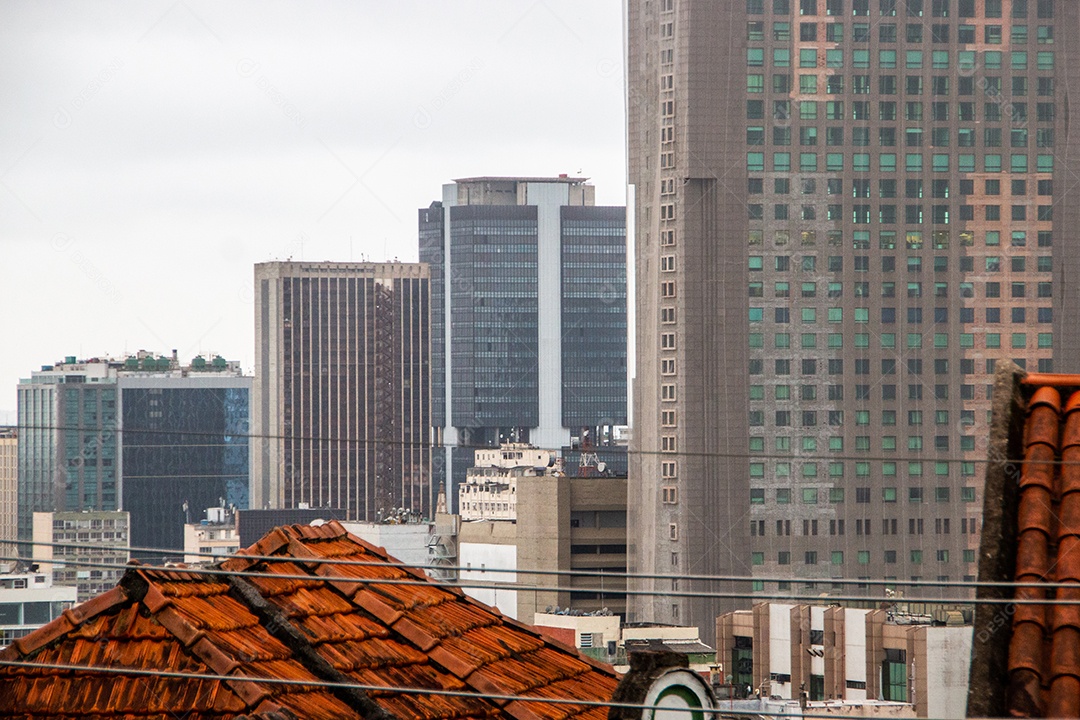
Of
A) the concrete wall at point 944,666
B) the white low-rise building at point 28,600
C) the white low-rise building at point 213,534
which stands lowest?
the white low-rise building at point 213,534

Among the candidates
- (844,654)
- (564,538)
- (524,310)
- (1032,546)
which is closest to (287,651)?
(1032,546)

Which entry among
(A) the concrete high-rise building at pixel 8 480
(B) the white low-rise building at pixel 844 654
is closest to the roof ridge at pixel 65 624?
(B) the white low-rise building at pixel 844 654

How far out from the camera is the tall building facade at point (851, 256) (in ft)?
281

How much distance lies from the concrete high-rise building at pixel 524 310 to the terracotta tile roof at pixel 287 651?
16373 centimetres

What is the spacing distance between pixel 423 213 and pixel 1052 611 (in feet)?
579

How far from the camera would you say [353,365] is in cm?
18275

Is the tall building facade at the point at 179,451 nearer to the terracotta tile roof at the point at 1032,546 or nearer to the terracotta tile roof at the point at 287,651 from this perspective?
the terracotta tile roof at the point at 287,651

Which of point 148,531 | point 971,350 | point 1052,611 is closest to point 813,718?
point 1052,611

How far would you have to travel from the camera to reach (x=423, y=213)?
180 metres

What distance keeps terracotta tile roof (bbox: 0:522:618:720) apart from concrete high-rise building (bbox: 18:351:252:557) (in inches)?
6403

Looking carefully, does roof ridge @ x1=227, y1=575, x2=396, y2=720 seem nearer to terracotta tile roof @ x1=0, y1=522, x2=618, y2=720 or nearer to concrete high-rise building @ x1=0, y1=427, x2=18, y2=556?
terracotta tile roof @ x1=0, y1=522, x2=618, y2=720

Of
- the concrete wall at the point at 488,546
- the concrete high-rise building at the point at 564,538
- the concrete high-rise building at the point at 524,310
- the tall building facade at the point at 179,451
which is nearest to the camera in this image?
the concrete high-rise building at the point at 564,538

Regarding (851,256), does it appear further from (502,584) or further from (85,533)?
(85,533)

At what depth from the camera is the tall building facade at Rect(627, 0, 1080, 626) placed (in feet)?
281
